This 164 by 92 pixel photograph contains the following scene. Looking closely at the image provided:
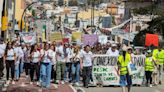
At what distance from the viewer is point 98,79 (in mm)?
21000

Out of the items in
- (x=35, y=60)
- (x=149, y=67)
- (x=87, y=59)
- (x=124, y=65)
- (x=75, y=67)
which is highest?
(x=124, y=65)

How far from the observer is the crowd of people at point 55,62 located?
63.9 feet

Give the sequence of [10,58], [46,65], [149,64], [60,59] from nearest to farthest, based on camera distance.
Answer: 1. [46,65]
2. [10,58]
3. [149,64]
4. [60,59]

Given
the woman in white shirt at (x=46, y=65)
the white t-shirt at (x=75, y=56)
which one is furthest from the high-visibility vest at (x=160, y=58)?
the woman in white shirt at (x=46, y=65)

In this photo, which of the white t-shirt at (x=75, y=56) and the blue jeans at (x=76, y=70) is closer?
the white t-shirt at (x=75, y=56)

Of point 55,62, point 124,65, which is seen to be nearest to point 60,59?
point 55,62

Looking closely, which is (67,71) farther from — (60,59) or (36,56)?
(36,56)

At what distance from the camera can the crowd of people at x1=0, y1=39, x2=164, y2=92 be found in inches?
767

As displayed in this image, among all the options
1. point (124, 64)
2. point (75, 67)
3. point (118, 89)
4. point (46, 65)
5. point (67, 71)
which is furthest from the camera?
point (67, 71)

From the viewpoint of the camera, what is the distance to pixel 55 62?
21.1 meters

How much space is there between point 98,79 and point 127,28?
6.88 m

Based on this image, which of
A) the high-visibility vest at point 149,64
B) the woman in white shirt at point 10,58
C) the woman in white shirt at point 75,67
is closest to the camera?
the woman in white shirt at point 10,58

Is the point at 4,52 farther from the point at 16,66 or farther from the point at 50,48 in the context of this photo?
the point at 50,48

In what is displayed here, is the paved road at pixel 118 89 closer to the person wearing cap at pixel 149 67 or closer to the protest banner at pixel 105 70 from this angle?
the person wearing cap at pixel 149 67
